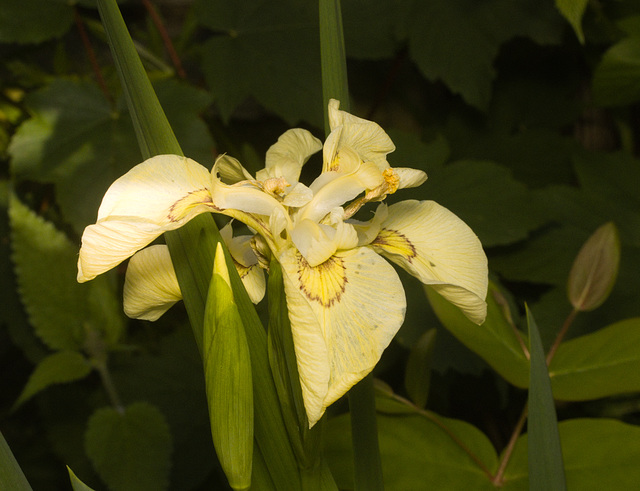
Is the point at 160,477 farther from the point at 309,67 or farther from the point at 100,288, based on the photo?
the point at 309,67

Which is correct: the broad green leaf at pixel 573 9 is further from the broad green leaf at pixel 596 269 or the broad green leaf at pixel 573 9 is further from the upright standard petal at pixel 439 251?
the upright standard petal at pixel 439 251

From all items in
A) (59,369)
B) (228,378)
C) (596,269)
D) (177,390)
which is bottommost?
(177,390)

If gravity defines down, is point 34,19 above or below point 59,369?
above

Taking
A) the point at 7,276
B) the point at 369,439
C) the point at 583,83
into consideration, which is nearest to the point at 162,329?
the point at 7,276

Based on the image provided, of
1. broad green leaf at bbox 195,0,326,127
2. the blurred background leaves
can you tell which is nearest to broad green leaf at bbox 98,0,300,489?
the blurred background leaves

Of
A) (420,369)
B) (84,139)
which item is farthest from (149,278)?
(84,139)

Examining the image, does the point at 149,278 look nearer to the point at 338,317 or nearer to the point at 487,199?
the point at 338,317
